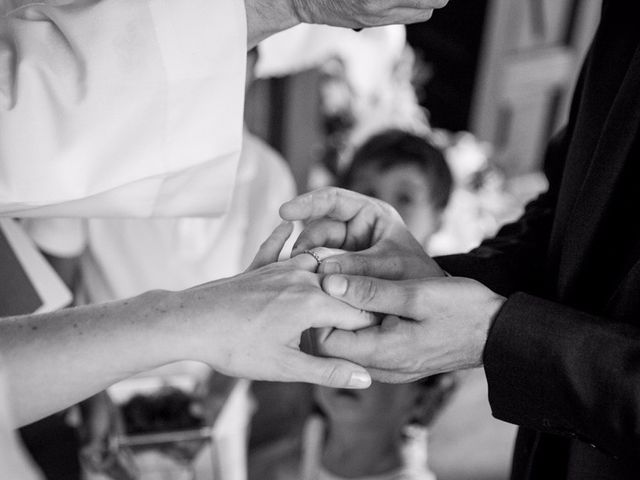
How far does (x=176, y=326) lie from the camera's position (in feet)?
2.86

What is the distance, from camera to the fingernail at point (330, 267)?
989 millimetres

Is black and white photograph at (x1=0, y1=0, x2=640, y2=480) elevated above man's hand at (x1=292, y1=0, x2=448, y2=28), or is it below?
below

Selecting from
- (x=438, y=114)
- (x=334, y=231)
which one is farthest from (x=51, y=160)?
(x=438, y=114)

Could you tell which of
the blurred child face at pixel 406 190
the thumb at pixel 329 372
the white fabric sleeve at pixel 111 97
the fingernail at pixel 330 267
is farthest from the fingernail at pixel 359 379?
the blurred child face at pixel 406 190

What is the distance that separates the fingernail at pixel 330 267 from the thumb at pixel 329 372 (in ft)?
0.38

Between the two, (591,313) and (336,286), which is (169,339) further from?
(591,313)

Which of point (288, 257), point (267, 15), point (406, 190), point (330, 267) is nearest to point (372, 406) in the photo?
point (406, 190)

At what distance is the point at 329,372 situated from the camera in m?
0.92

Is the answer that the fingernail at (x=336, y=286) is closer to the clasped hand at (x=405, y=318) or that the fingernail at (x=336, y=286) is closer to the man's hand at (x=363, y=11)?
the clasped hand at (x=405, y=318)

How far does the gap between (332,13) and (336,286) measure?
37 centimetres

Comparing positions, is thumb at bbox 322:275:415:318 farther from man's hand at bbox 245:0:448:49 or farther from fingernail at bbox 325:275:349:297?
man's hand at bbox 245:0:448:49

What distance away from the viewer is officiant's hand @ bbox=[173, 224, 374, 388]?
2.89 ft

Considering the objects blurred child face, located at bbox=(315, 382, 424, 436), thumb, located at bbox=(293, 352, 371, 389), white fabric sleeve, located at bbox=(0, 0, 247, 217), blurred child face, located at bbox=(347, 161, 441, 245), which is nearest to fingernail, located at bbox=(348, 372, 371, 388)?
thumb, located at bbox=(293, 352, 371, 389)

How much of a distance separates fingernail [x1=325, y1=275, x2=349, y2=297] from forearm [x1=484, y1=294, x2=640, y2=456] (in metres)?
0.18
